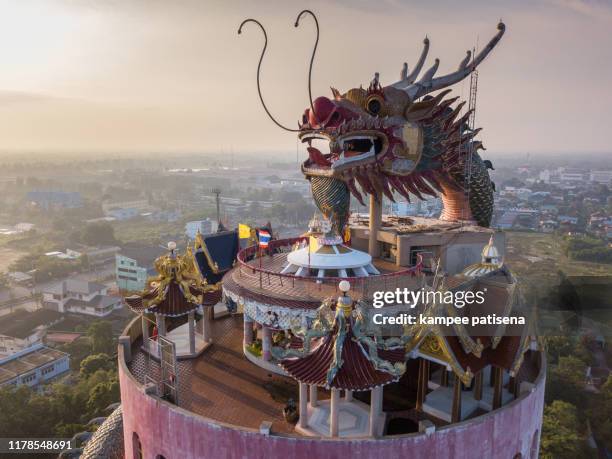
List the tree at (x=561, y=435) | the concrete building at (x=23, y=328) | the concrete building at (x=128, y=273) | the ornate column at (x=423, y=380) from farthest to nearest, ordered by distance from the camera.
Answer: the concrete building at (x=128, y=273)
the concrete building at (x=23, y=328)
the tree at (x=561, y=435)
the ornate column at (x=423, y=380)

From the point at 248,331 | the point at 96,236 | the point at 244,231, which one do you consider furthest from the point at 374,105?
the point at 96,236

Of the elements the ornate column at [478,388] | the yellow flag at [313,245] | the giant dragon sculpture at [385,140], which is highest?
the giant dragon sculpture at [385,140]

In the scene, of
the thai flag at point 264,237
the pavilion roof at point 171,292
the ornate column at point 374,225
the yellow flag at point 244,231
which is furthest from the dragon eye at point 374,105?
the pavilion roof at point 171,292

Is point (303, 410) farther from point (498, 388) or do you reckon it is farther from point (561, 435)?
point (561, 435)

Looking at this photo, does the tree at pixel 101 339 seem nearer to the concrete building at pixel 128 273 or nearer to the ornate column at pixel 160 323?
the concrete building at pixel 128 273

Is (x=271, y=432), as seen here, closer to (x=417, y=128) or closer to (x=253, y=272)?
(x=253, y=272)

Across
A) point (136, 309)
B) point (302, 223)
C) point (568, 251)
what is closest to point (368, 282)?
point (136, 309)
